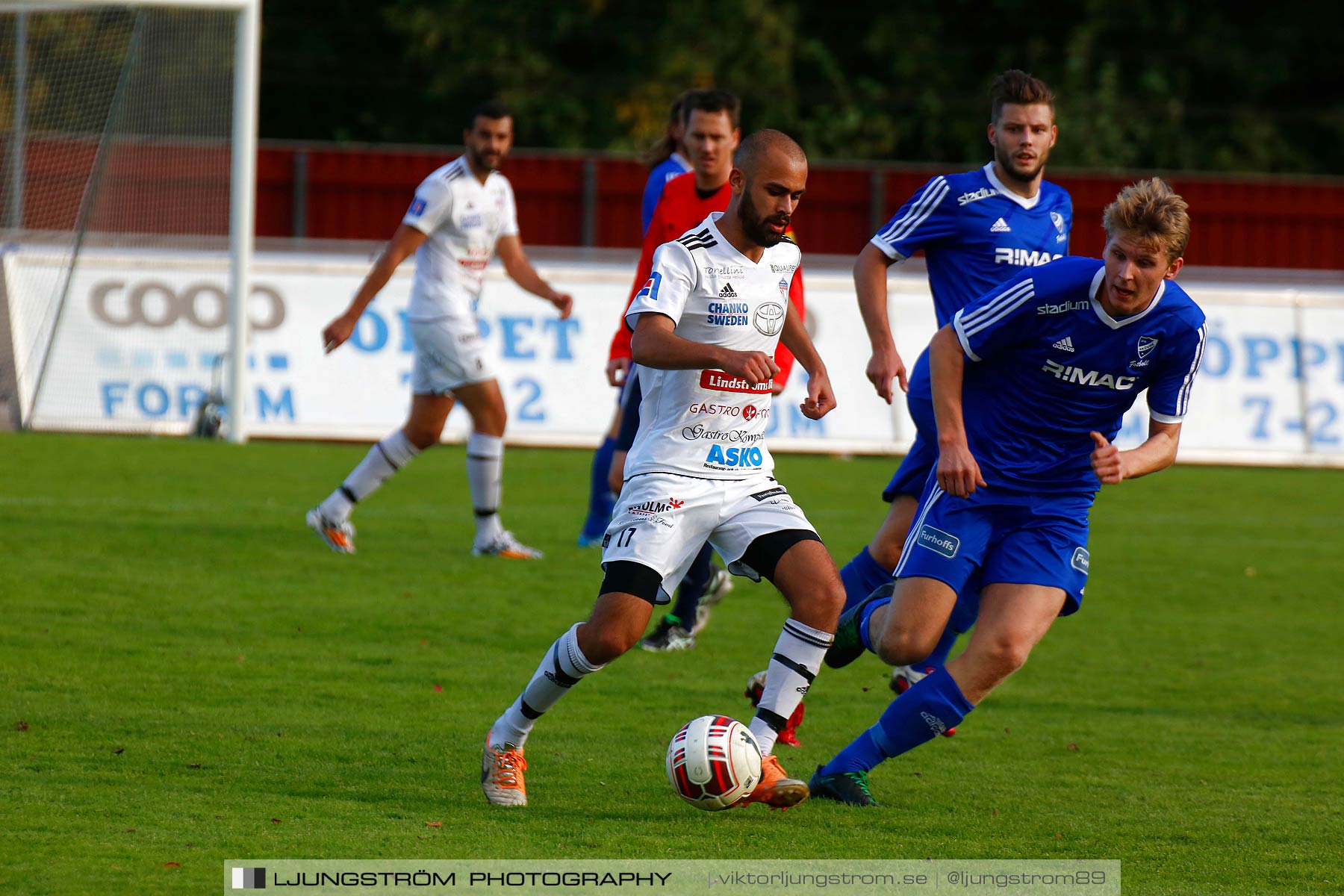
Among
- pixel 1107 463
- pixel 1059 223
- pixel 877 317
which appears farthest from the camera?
pixel 1059 223

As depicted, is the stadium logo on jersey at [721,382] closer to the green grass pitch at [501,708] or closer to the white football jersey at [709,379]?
the white football jersey at [709,379]

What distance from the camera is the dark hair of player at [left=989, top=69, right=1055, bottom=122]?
591 cm

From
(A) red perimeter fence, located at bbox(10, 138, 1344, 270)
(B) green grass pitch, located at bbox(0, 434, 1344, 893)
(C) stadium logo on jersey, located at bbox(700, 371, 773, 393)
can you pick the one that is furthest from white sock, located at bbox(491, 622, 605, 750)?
(A) red perimeter fence, located at bbox(10, 138, 1344, 270)

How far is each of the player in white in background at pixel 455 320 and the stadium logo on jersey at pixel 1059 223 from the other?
3544 millimetres

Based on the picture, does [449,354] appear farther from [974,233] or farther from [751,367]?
[751,367]

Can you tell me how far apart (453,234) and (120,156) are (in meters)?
6.72

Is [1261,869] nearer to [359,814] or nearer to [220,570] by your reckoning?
[359,814]

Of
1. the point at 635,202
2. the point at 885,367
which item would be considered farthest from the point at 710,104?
the point at 635,202

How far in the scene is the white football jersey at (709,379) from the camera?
486 centimetres

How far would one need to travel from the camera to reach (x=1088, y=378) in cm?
507

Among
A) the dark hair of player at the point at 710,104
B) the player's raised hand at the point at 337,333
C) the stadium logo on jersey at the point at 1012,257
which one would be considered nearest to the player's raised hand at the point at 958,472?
the stadium logo on jersey at the point at 1012,257

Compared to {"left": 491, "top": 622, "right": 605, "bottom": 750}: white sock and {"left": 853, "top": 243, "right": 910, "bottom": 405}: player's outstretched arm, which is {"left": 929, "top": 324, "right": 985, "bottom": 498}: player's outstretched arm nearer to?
{"left": 853, "top": 243, "right": 910, "bottom": 405}: player's outstretched arm

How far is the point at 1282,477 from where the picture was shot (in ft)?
46.8

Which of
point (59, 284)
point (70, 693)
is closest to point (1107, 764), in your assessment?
point (70, 693)
